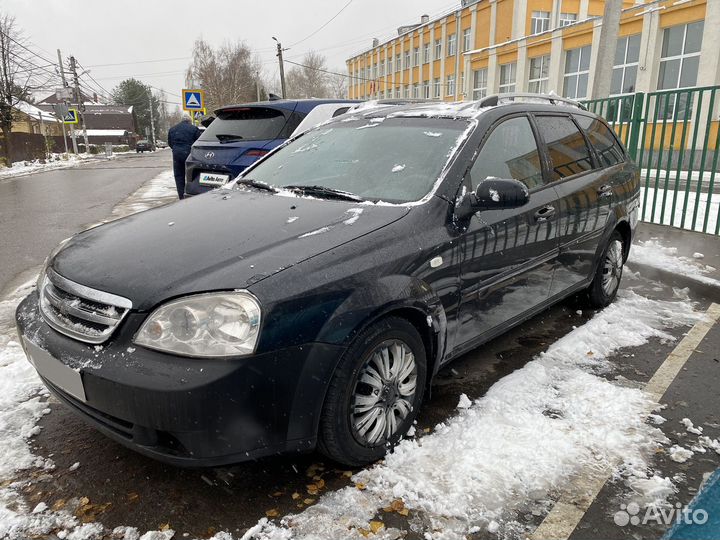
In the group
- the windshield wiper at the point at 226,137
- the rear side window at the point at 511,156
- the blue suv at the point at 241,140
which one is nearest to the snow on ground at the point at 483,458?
the rear side window at the point at 511,156

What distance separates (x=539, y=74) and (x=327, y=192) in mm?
31083

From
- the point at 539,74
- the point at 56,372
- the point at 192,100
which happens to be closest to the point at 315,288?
the point at 56,372

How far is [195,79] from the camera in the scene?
2125 inches

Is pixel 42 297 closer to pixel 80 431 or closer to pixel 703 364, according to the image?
pixel 80 431

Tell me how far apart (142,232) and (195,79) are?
57.1m

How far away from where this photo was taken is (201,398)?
1894 millimetres

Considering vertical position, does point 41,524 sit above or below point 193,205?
below

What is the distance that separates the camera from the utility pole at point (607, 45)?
25.3ft

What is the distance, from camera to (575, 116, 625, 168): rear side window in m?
4.28

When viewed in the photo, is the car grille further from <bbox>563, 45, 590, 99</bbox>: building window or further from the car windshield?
<bbox>563, 45, 590, 99</bbox>: building window

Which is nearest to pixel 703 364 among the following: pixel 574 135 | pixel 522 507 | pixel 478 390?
pixel 478 390

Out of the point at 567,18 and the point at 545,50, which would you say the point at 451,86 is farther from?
the point at 545,50

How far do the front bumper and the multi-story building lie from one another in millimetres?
22589

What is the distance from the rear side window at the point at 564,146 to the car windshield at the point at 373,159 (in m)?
0.90
